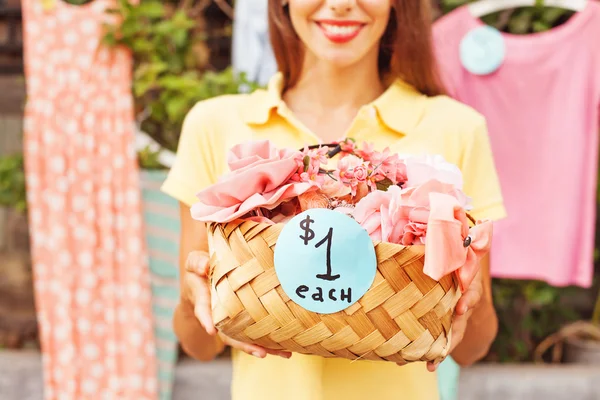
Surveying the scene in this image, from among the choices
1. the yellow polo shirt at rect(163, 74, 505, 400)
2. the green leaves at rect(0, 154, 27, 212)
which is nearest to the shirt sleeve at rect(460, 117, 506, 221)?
the yellow polo shirt at rect(163, 74, 505, 400)

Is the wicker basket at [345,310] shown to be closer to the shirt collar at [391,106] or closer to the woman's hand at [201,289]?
the woman's hand at [201,289]

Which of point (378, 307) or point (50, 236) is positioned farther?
point (50, 236)

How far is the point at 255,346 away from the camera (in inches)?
35.9

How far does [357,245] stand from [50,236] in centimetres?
188

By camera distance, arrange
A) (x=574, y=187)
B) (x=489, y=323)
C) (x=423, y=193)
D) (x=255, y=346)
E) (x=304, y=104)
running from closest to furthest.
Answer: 1. (x=423, y=193)
2. (x=255, y=346)
3. (x=489, y=323)
4. (x=304, y=104)
5. (x=574, y=187)

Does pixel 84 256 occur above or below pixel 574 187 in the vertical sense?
below

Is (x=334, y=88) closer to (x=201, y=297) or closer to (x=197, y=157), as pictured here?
(x=197, y=157)

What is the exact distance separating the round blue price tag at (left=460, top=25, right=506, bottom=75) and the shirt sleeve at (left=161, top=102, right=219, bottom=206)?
1.32 meters

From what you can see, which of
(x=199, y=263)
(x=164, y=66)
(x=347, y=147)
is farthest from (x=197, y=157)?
(x=164, y=66)

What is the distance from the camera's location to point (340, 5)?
3.60ft

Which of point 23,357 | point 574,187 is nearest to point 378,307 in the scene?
point 574,187

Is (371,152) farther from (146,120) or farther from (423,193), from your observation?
(146,120)

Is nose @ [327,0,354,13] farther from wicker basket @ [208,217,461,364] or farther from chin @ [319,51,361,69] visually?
wicker basket @ [208,217,461,364]

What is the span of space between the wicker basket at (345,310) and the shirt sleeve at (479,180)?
1.12 ft
